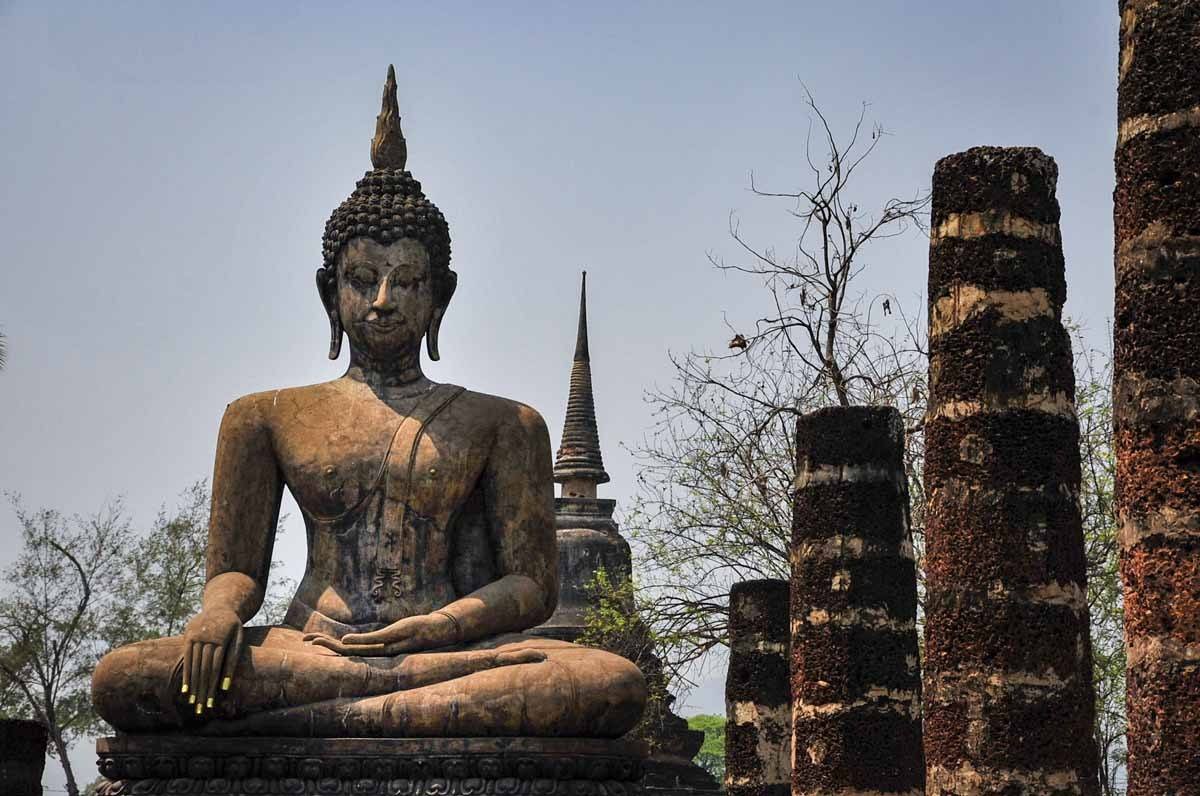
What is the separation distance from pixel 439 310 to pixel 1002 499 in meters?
3.50

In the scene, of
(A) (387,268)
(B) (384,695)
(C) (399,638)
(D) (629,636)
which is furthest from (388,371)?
(D) (629,636)

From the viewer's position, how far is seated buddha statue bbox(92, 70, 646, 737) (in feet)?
31.3

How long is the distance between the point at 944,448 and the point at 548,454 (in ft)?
8.91

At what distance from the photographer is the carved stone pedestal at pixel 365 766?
9.30m

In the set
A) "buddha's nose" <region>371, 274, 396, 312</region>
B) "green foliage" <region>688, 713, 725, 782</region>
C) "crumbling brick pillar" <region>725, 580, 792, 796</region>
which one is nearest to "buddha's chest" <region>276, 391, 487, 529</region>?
"buddha's nose" <region>371, 274, 396, 312</region>

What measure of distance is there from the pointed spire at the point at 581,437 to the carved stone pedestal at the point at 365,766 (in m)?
28.2

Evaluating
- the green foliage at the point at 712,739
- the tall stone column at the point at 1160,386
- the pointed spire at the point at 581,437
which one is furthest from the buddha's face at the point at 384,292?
the green foliage at the point at 712,739

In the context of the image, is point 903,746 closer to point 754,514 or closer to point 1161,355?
point 1161,355

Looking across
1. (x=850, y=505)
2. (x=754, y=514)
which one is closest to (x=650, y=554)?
(x=754, y=514)

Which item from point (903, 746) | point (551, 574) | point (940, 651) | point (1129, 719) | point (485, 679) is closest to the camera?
point (1129, 719)

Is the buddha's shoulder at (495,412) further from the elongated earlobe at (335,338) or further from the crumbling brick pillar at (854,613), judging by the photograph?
the crumbling brick pillar at (854,613)

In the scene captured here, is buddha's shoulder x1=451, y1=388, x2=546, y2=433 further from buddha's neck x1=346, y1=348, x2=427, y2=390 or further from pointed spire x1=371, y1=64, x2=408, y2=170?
pointed spire x1=371, y1=64, x2=408, y2=170

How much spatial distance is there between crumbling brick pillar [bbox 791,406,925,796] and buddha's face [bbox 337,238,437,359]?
5.94 meters

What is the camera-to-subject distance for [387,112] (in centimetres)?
1145
